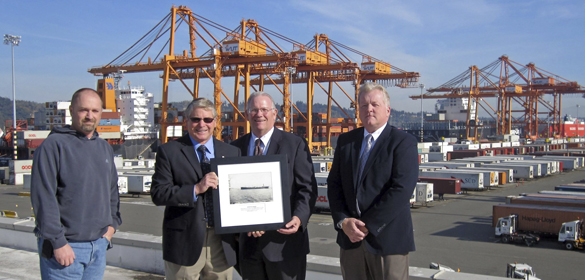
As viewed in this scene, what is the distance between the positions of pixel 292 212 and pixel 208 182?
2.70ft

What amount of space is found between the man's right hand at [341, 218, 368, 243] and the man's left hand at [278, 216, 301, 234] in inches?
16.8

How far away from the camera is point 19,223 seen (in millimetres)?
8102

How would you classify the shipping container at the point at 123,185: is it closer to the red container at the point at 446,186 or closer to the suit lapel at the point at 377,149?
the red container at the point at 446,186

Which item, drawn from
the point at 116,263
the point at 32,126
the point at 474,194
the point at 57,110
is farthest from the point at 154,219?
the point at 32,126

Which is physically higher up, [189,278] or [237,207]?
[237,207]

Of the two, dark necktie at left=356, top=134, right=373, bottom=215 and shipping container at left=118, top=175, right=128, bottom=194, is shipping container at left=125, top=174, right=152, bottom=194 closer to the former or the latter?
shipping container at left=118, top=175, right=128, bottom=194

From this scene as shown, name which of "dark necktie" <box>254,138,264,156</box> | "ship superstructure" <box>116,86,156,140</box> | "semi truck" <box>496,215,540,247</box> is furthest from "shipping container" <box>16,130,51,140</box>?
"dark necktie" <box>254,138,264,156</box>

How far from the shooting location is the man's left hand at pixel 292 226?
3.88m

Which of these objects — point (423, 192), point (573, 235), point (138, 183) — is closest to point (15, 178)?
point (138, 183)

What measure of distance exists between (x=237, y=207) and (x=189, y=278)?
2.71 feet

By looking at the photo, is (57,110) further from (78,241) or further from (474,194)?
(78,241)

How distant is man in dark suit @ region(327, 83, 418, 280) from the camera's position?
365 cm

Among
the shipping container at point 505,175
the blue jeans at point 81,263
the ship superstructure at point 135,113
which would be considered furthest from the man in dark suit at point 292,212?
the ship superstructure at point 135,113

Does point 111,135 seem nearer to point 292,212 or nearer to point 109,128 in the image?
point 109,128
